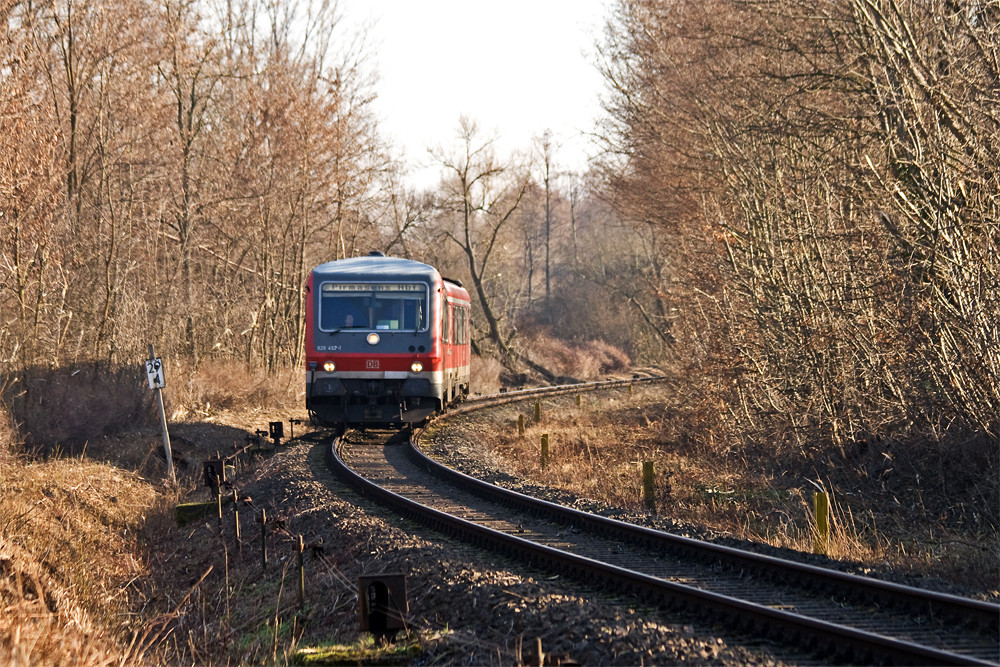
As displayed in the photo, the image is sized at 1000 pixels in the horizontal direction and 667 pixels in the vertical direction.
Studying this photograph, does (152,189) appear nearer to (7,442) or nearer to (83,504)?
(7,442)

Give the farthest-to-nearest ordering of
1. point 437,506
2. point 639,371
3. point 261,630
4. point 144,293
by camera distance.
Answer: point 639,371 < point 144,293 < point 437,506 < point 261,630

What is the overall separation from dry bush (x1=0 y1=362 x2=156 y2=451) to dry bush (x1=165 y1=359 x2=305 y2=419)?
95 centimetres

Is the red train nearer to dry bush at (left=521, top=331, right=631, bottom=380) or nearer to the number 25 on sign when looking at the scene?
the number 25 on sign

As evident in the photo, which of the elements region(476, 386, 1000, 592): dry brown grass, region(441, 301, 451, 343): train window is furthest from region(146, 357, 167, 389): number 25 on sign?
region(476, 386, 1000, 592): dry brown grass

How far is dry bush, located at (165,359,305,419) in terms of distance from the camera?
2212 centimetres

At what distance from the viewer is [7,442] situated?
1551 centimetres

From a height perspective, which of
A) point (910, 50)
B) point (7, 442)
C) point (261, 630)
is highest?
point (910, 50)

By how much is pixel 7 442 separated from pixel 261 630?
31.9 ft

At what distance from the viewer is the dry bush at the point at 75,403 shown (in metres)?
17.9

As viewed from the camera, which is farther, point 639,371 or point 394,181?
point 639,371

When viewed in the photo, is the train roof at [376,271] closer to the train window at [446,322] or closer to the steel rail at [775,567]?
the train window at [446,322]

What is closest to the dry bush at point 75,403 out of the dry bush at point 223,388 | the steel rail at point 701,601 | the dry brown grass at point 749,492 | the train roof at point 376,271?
the dry bush at point 223,388

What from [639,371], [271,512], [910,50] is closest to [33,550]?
[271,512]

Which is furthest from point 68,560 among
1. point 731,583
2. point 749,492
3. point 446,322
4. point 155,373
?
point 446,322
